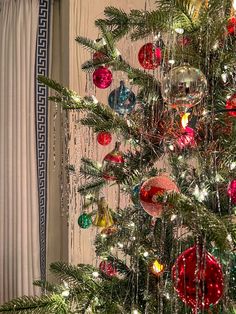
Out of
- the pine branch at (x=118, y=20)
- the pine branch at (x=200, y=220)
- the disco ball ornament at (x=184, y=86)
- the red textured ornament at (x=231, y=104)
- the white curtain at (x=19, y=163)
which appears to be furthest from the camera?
the white curtain at (x=19, y=163)

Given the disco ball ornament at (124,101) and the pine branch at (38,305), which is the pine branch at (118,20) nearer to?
the disco ball ornament at (124,101)

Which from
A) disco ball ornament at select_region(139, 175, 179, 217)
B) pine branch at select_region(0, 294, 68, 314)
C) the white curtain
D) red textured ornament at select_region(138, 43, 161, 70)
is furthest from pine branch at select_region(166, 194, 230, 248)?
the white curtain

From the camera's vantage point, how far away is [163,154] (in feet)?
3.47

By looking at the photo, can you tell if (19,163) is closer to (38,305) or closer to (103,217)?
(103,217)

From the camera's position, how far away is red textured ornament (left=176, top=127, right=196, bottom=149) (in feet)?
3.10

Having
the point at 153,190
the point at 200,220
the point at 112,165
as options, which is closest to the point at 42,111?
the point at 112,165

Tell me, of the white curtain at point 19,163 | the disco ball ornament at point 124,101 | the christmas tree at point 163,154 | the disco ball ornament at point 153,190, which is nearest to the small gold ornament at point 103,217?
the christmas tree at point 163,154

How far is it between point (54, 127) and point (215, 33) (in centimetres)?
130

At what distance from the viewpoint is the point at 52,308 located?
3.02 ft

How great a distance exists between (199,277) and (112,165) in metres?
0.52

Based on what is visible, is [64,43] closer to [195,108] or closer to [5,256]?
[5,256]

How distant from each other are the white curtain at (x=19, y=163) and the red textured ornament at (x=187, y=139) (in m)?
1.16

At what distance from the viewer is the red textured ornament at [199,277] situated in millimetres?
625

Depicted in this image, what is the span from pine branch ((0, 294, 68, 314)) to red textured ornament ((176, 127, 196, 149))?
0.42 m
